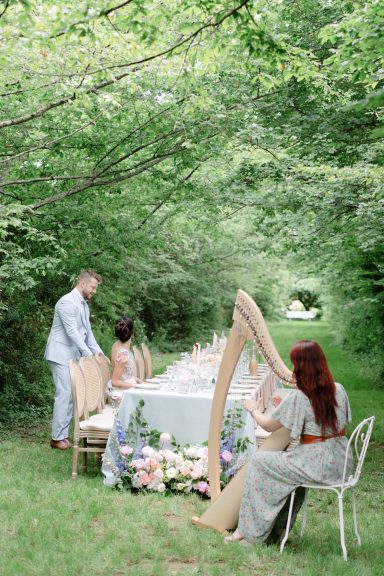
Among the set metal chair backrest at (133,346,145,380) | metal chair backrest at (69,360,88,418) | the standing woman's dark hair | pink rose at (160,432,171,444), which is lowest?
pink rose at (160,432,171,444)

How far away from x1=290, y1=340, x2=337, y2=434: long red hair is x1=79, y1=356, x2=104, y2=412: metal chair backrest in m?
2.81

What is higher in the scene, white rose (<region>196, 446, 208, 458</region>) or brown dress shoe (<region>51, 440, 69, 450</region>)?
white rose (<region>196, 446, 208, 458</region>)

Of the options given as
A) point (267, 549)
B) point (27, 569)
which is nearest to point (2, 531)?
point (27, 569)

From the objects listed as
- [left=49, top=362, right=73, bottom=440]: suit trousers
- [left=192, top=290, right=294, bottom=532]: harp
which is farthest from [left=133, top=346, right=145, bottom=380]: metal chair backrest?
[left=192, top=290, right=294, bottom=532]: harp

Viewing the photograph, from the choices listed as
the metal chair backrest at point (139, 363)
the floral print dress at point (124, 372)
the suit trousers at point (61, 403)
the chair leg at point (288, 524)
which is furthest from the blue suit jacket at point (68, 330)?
the chair leg at point (288, 524)

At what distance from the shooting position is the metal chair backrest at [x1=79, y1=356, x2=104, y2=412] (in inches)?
274

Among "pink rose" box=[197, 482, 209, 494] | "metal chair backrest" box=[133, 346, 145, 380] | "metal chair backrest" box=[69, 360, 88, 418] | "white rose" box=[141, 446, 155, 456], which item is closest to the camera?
"pink rose" box=[197, 482, 209, 494]

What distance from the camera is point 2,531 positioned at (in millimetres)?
5059

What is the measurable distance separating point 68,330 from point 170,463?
2227 millimetres

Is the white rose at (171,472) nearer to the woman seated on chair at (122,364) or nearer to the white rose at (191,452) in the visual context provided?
the white rose at (191,452)

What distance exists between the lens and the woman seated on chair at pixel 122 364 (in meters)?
7.33

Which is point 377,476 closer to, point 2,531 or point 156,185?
point 2,531

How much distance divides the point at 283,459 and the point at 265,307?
29160 mm

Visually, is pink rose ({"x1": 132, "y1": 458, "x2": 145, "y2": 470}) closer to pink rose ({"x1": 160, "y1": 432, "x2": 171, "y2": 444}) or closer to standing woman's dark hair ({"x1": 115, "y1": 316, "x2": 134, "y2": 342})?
pink rose ({"x1": 160, "y1": 432, "x2": 171, "y2": 444})
